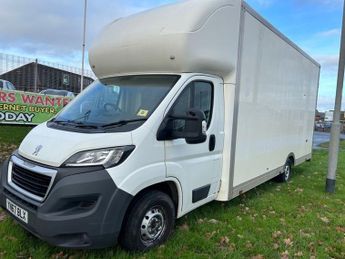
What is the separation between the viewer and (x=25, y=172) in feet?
12.0

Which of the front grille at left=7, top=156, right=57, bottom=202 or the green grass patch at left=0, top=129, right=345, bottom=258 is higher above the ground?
the front grille at left=7, top=156, right=57, bottom=202

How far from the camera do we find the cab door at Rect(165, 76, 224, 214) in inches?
161

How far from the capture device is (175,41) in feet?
13.7

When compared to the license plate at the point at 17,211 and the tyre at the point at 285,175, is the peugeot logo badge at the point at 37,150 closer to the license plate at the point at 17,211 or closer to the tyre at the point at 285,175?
the license plate at the point at 17,211

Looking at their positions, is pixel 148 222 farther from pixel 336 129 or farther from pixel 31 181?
pixel 336 129

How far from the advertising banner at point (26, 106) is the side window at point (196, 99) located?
10452mm

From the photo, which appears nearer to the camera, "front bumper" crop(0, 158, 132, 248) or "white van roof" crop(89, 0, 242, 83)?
"front bumper" crop(0, 158, 132, 248)

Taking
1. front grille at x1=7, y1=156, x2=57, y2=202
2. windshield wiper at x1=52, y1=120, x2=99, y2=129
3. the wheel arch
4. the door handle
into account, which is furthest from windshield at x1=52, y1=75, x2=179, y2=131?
the door handle

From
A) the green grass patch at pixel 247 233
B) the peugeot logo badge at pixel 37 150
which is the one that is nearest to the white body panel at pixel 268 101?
the green grass patch at pixel 247 233

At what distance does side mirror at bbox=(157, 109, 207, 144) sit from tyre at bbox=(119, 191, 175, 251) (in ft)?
2.26

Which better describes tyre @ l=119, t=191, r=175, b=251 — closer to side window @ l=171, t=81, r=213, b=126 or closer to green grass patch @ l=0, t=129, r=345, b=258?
green grass patch @ l=0, t=129, r=345, b=258

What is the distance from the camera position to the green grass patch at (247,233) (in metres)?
3.88

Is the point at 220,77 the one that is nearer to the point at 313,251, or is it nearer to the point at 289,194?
the point at 313,251

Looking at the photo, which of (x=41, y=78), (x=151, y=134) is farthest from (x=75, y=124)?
(x=41, y=78)
